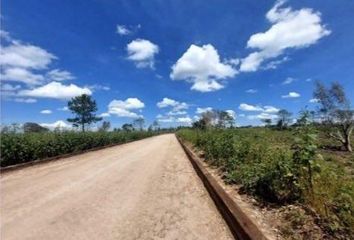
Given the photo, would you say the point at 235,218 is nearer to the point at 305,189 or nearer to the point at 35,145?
the point at 305,189

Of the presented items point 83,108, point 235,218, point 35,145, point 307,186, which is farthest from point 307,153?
point 83,108

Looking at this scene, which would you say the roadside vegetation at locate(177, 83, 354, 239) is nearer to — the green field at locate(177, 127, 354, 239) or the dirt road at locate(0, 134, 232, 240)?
the green field at locate(177, 127, 354, 239)

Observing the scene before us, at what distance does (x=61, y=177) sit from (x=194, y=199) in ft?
16.5

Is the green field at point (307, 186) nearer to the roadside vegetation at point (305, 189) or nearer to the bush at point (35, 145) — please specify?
the roadside vegetation at point (305, 189)

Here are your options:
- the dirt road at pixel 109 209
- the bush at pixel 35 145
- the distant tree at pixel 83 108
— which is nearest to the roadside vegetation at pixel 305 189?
the dirt road at pixel 109 209

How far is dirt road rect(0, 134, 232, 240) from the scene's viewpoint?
438 centimetres

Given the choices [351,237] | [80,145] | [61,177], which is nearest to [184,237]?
[351,237]

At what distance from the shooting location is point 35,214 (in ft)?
17.5

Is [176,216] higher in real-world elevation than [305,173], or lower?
lower

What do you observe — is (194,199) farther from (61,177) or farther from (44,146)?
(44,146)

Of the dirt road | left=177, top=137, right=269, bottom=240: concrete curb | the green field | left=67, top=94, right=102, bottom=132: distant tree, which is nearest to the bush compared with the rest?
the dirt road

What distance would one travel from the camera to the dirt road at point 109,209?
14.4ft

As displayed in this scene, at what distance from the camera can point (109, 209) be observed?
5.55 metres

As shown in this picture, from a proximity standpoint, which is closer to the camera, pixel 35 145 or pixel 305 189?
pixel 305 189
